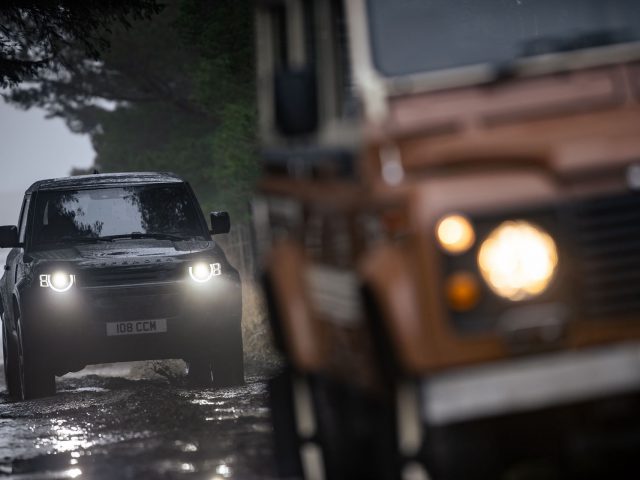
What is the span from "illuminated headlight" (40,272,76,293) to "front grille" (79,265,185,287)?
10 cm

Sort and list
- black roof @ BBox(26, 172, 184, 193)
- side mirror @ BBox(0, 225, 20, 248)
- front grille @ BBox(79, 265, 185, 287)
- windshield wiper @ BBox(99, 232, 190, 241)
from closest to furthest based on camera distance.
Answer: front grille @ BBox(79, 265, 185, 287) < side mirror @ BBox(0, 225, 20, 248) < windshield wiper @ BBox(99, 232, 190, 241) < black roof @ BBox(26, 172, 184, 193)

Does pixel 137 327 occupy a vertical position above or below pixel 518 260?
below

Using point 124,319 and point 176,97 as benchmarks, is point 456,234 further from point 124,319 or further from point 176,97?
point 176,97

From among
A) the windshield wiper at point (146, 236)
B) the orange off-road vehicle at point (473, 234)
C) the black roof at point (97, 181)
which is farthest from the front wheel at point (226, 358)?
the orange off-road vehicle at point (473, 234)

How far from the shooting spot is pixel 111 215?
14617 millimetres

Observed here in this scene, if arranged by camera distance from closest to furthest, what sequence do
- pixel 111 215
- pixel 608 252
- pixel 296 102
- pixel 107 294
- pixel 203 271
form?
pixel 608 252
pixel 296 102
pixel 107 294
pixel 203 271
pixel 111 215

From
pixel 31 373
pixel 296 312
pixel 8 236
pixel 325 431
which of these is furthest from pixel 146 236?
pixel 296 312

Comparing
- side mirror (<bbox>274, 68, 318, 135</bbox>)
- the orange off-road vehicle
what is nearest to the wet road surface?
the orange off-road vehicle

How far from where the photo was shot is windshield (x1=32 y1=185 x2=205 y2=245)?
14.4 metres

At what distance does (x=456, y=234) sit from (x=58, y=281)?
9019 mm

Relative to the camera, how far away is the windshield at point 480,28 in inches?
244

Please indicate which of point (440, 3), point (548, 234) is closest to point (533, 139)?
point (548, 234)

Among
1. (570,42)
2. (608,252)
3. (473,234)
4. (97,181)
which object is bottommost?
(608,252)

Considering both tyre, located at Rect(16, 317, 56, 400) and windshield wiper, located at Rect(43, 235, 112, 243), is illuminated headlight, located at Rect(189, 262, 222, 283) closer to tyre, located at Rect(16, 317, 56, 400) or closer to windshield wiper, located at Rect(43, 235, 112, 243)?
windshield wiper, located at Rect(43, 235, 112, 243)
